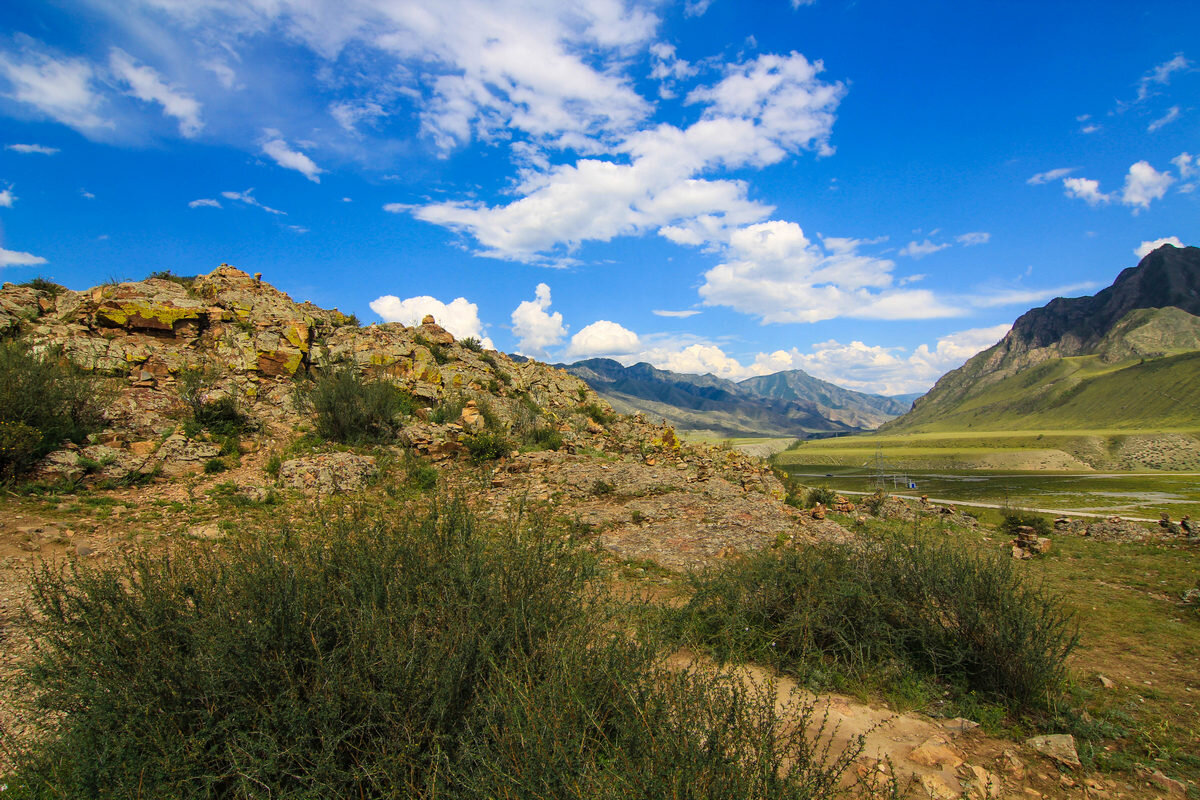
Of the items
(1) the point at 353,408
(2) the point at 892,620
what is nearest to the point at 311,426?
(1) the point at 353,408

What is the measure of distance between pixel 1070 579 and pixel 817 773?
12571 millimetres

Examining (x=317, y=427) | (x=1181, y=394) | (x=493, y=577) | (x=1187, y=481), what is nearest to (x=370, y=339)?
(x=317, y=427)

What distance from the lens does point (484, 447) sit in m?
16.0

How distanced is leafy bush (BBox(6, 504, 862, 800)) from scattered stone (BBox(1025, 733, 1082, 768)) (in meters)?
2.13

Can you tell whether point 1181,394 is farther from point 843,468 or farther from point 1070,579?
point 1070,579

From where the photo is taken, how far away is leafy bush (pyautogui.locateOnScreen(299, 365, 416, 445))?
15.3 m

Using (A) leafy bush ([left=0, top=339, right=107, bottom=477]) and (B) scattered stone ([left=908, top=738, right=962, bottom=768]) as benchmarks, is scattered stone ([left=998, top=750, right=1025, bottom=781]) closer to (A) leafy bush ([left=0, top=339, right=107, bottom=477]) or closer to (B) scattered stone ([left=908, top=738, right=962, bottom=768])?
(B) scattered stone ([left=908, top=738, right=962, bottom=768])

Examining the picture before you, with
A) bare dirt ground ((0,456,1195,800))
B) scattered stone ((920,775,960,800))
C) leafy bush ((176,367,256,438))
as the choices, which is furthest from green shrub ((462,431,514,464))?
scattered stone ((920,775,960,800))

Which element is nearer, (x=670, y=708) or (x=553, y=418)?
(x=670, y=708)

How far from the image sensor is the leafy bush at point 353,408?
1527 cm

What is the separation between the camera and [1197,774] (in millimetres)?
4250

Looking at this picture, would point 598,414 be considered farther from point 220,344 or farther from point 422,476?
point 220,344

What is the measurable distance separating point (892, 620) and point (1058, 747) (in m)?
1.99

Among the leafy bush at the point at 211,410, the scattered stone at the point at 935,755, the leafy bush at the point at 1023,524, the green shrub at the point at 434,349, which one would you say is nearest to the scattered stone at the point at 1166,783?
the scattered stone at the point at 935,755
